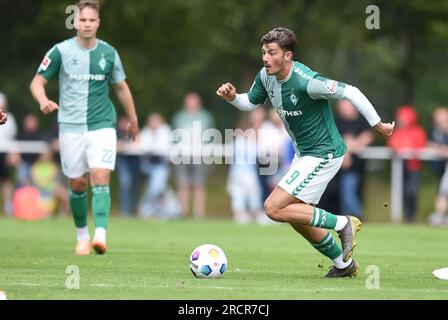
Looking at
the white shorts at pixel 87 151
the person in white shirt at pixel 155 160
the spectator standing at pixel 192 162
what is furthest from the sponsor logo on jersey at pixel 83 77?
the person in white shirt at pixel 155 160

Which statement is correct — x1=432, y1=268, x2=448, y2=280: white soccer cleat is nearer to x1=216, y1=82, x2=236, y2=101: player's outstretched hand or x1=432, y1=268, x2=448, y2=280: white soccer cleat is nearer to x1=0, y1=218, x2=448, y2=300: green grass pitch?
x1=0, y1=218, x2=448, y2=300: green grass pitch

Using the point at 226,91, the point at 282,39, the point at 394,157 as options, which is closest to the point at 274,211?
the point at 226,91

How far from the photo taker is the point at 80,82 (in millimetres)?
12359

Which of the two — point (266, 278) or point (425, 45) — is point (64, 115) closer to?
point (266, 278)

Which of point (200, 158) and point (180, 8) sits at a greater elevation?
point (180, 8)

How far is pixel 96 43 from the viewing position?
1248cm

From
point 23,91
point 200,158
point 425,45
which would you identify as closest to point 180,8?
point 23,91

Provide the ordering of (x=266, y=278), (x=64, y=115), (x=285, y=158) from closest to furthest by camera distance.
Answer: (x=266, y=278), (x=64, y=115), (x=285, y=158)

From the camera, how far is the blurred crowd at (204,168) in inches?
843

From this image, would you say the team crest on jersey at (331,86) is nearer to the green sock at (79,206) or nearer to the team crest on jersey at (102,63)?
the team crest on jersey at (102,63)

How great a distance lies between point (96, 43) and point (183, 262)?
2685 mm

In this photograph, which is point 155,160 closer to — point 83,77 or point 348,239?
point 83,77

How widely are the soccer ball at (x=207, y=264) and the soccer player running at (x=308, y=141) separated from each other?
0.61 metres

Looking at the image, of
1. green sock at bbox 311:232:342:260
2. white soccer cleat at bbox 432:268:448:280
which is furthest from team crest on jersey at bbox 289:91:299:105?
white soccer cleat at bbox 432:268:448:280
